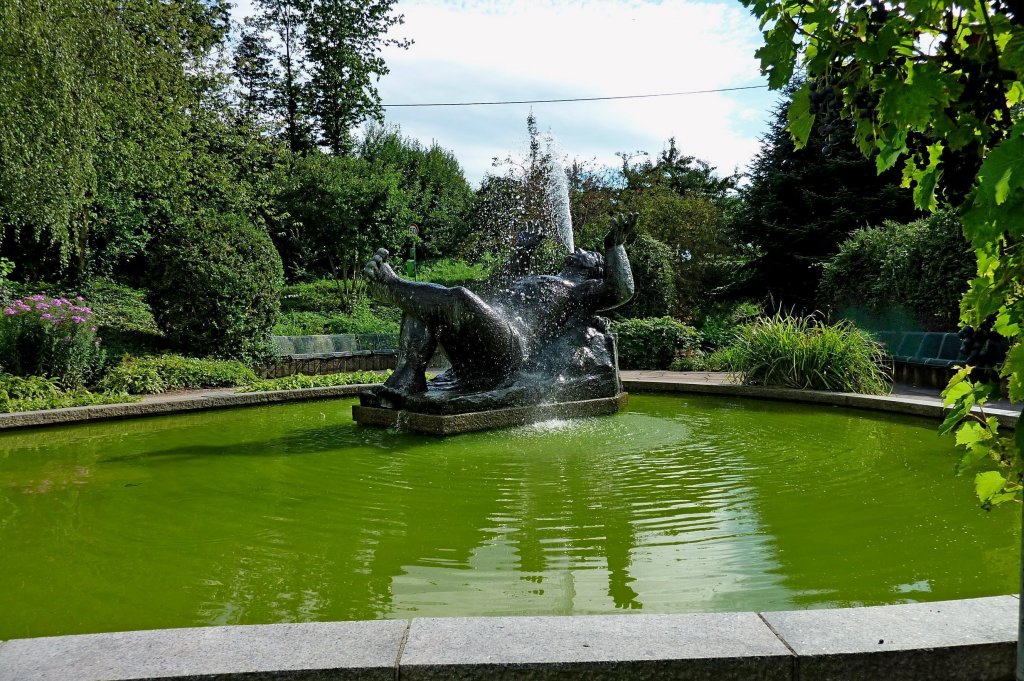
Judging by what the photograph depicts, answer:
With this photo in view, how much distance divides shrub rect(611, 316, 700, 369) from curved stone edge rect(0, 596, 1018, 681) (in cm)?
1157

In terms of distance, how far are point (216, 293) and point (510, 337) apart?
7.12 m

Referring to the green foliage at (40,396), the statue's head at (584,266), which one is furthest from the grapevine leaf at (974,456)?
the green foliage at (40,396)

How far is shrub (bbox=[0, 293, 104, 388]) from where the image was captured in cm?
1006

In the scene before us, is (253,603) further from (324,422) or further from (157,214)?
(157,214)

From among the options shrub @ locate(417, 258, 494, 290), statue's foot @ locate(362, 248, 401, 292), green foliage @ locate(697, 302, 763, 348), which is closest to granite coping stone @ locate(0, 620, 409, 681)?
statue's foot @ locate(362, 248, 401, 292)

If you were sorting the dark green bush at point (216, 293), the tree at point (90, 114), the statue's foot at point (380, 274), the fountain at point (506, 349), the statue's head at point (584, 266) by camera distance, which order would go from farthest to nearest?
the dark green bush at point (216, 293) → the tree at point (90, 114) → the statue's head at point (584, 266) → the statue's foot at point (380, 274) → the fountain at point (506, 349)

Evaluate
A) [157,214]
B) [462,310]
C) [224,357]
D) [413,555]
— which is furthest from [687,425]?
[157,214]

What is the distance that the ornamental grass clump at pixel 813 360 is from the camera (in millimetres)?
9273

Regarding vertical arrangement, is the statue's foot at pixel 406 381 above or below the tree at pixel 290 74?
below

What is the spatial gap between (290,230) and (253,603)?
89.1 feet

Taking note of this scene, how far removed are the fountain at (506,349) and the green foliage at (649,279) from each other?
939 cm

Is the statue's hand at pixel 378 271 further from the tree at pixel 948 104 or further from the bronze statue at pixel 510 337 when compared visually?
the tree at pixel 948 104

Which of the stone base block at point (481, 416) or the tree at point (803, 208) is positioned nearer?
the stone base block at point (481, 416)

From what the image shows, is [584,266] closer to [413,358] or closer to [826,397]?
[413,358]
